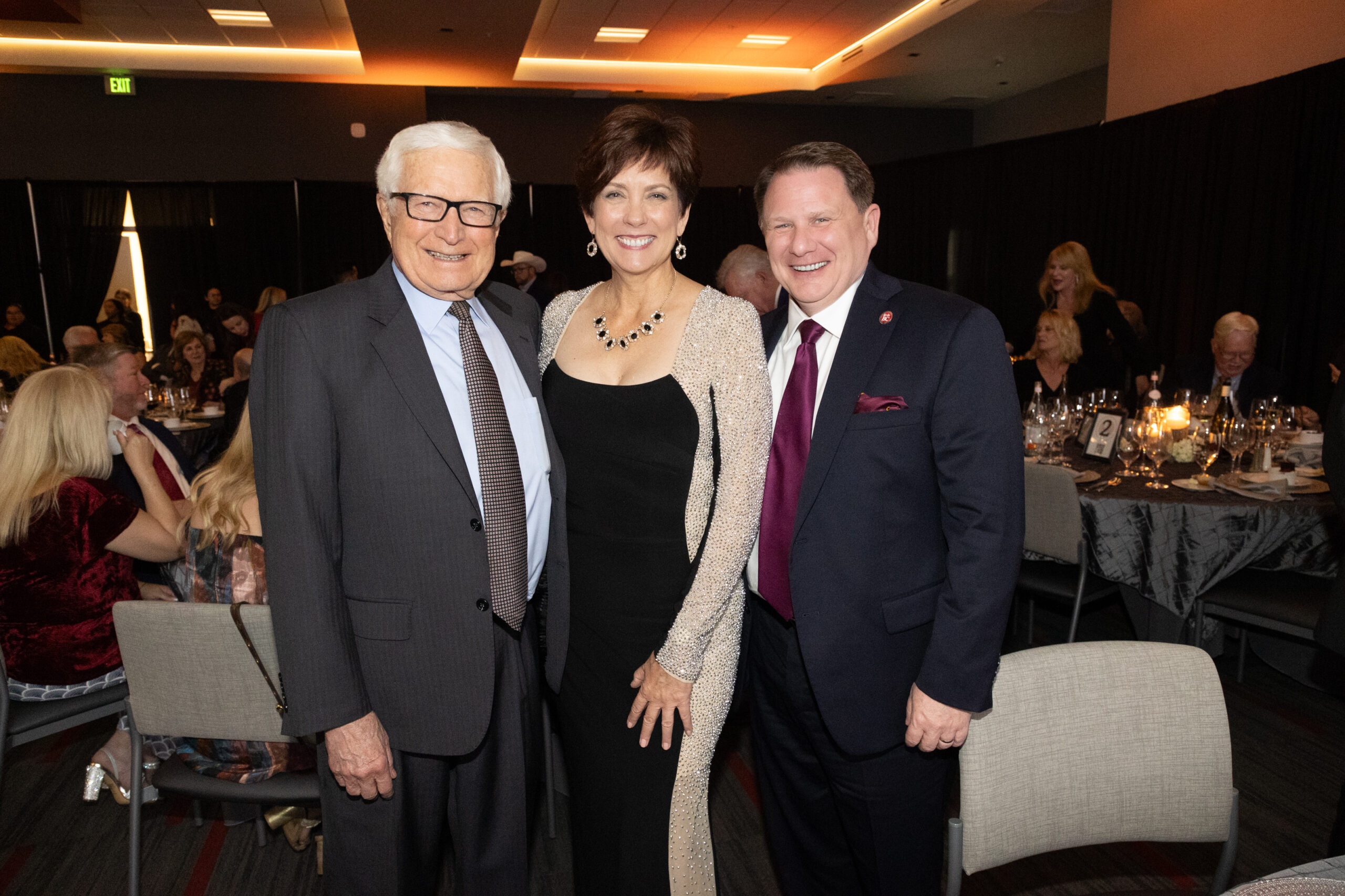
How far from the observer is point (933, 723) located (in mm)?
1585

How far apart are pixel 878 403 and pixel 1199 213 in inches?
281

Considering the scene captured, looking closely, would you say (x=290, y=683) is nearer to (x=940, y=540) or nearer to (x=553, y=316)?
(x=553, y=316)

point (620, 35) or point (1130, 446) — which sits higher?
point (620, 35)

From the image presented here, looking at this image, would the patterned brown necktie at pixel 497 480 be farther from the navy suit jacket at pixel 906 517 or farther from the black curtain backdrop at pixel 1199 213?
the black curtain backdrop at pixel 1199 213

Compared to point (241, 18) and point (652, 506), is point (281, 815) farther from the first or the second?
point (241, 18)

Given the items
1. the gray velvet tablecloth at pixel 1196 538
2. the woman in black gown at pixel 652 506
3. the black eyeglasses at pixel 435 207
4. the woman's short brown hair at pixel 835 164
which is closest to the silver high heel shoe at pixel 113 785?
the woman in black gown at pixel 652 506

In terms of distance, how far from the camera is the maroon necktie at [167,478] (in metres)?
3.60

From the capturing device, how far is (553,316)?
1.97 meters

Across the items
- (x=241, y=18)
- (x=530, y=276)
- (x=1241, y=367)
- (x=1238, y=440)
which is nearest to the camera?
(x=1238, y=440)

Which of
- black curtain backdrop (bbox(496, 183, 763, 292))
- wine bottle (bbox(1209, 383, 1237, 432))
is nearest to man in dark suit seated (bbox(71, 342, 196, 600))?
wine bottle (bbox(1209, 383, 1237, 432))

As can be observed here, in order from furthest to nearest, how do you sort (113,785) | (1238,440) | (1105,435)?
(1105,435), (1238,440), (113,785)

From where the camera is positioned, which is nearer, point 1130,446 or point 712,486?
point 712,486

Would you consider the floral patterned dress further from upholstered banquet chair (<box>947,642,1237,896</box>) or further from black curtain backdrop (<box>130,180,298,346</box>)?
black curtain backdrop (<box>130,180,298,346</box>)

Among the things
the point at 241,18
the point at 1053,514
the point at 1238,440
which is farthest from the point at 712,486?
the point at 241,18
